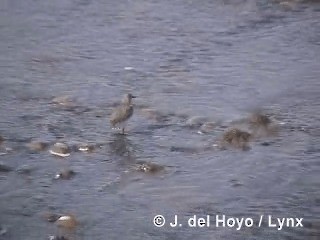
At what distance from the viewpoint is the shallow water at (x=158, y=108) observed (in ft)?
20.7

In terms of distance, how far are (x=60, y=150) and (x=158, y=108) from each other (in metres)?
1.14

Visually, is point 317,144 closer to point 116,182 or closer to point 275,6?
point 116,182

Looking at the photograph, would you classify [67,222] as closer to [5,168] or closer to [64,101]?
[5,168]

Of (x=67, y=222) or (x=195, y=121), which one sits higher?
(x=195, y=121)

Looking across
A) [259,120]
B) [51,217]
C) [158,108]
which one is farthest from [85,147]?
[259,120]

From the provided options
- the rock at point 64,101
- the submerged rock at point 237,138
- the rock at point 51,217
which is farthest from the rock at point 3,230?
the rock at point 64,101

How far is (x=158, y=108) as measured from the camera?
25.9 feet

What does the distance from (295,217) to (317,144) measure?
1234 mm

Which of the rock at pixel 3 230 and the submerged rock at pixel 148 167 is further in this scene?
the submerged rock at pixel 148 167

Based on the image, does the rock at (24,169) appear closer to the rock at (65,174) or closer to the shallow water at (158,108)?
the shallow water at (158,108)

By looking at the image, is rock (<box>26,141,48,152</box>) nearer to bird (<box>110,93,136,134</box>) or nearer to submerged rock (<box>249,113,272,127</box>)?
bird (<box>110,93,136,134</box>)

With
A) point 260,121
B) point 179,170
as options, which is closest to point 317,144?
point 260,121

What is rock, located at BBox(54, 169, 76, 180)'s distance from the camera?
266 inches

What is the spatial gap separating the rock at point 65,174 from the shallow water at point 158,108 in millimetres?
50
